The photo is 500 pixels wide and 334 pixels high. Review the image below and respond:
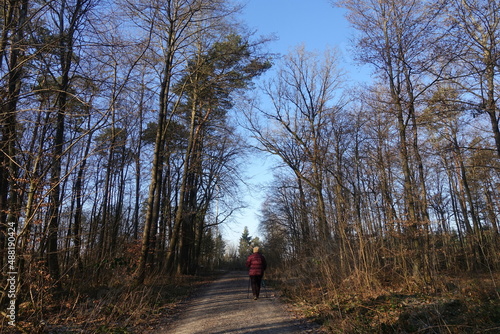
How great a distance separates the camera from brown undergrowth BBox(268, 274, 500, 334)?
4.70 meters

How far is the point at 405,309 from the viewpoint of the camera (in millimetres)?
5598

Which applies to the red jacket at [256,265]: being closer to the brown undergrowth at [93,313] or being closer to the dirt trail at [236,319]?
the dirt trail at [236,319]

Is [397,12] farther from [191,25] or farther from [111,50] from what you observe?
[111,50]

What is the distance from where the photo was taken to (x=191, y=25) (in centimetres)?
1195

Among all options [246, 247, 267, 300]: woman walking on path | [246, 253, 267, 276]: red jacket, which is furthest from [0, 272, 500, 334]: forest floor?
[246, 253, 267, 276]: red jacket

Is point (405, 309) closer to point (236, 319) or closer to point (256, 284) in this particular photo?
point (236, 319)

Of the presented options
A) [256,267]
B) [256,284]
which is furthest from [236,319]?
[256,284]

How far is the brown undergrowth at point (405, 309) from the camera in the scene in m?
4.70

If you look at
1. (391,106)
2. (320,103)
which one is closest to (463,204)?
(320,103)

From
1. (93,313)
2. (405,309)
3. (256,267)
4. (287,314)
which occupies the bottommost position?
(287,314)

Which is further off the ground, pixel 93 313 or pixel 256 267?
pixel 256 267

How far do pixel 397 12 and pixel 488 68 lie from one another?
5.31 meters

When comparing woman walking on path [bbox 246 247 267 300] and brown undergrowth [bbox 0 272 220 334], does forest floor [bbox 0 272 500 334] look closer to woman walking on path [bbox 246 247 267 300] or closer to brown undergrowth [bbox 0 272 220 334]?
brown undergrowth [bbox 0 272 220 334]

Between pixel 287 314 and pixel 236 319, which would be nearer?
pixel 236 319
